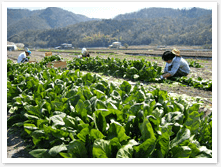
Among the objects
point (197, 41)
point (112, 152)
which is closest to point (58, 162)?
point (112, 152)

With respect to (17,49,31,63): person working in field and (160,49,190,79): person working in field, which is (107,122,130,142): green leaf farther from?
(17,49,31,63): person working in field

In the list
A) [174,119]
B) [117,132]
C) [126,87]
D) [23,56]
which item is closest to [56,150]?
[117,132]

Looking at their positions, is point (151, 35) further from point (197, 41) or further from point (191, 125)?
point (191, 125)

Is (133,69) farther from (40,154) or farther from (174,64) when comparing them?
(40,154)

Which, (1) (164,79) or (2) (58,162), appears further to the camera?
(1) (164,79)

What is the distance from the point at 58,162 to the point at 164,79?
6301 mm

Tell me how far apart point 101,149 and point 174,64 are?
583cm

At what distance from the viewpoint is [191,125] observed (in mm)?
2488

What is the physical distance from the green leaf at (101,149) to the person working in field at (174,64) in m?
5.71

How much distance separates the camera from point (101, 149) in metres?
2.02

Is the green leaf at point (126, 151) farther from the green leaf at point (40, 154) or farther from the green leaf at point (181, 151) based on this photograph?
the green leaf at point (40, 154)

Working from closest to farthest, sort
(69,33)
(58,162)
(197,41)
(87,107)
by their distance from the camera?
1. (58,162)
2. (87,107)
3. (197,41)
4. (69,33)

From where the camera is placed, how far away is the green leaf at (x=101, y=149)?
2.01 metres
